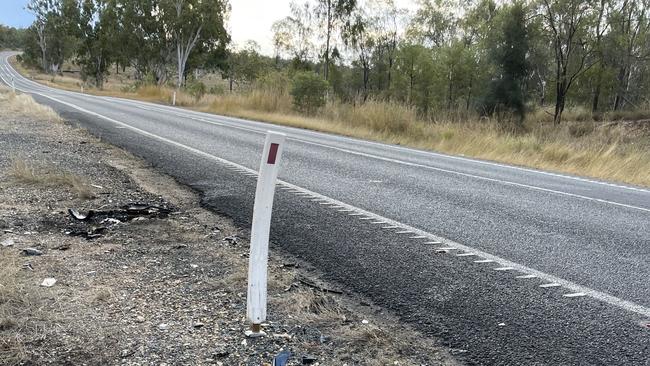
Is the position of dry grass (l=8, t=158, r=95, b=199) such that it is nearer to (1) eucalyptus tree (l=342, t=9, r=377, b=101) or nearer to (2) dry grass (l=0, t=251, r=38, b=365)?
(2) dry grass (l=0, t=251, r=38, b=365)

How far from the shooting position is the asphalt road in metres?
2.61

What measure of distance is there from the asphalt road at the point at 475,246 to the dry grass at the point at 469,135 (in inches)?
136

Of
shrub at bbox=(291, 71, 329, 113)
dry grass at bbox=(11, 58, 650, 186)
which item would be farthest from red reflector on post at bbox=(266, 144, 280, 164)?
shrub at bbox=(291, 71, 329, 113)

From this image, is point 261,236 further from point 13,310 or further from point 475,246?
point 475,246

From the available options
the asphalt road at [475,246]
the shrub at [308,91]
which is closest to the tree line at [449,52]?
the shrub at [308,91]

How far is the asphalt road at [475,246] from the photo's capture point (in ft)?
8.56

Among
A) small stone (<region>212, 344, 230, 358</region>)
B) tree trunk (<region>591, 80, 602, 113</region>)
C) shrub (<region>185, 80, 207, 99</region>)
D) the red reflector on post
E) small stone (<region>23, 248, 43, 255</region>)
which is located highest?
tree trunk (<region>591, 80, 602, 113</region>)

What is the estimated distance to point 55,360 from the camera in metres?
2.11

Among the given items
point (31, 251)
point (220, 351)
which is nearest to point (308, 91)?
point (31, 251)

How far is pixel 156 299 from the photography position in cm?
277

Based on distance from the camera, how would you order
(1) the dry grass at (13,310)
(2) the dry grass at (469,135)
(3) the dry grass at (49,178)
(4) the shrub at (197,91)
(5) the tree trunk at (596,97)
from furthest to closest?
(5) the tree trunk at (596,97) → (4) the shrub at (197,91) → (2) the dry grass at (469,135) → (3) the dry grass at (49,178) → (1) the dry grass at (13,310)

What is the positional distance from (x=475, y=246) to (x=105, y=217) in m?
3.28

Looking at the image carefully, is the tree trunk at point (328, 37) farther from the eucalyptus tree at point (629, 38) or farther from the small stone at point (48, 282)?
the small stone at point (48, 282)

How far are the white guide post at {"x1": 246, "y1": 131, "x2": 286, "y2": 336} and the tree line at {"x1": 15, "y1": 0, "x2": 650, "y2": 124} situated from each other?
61.4ft
